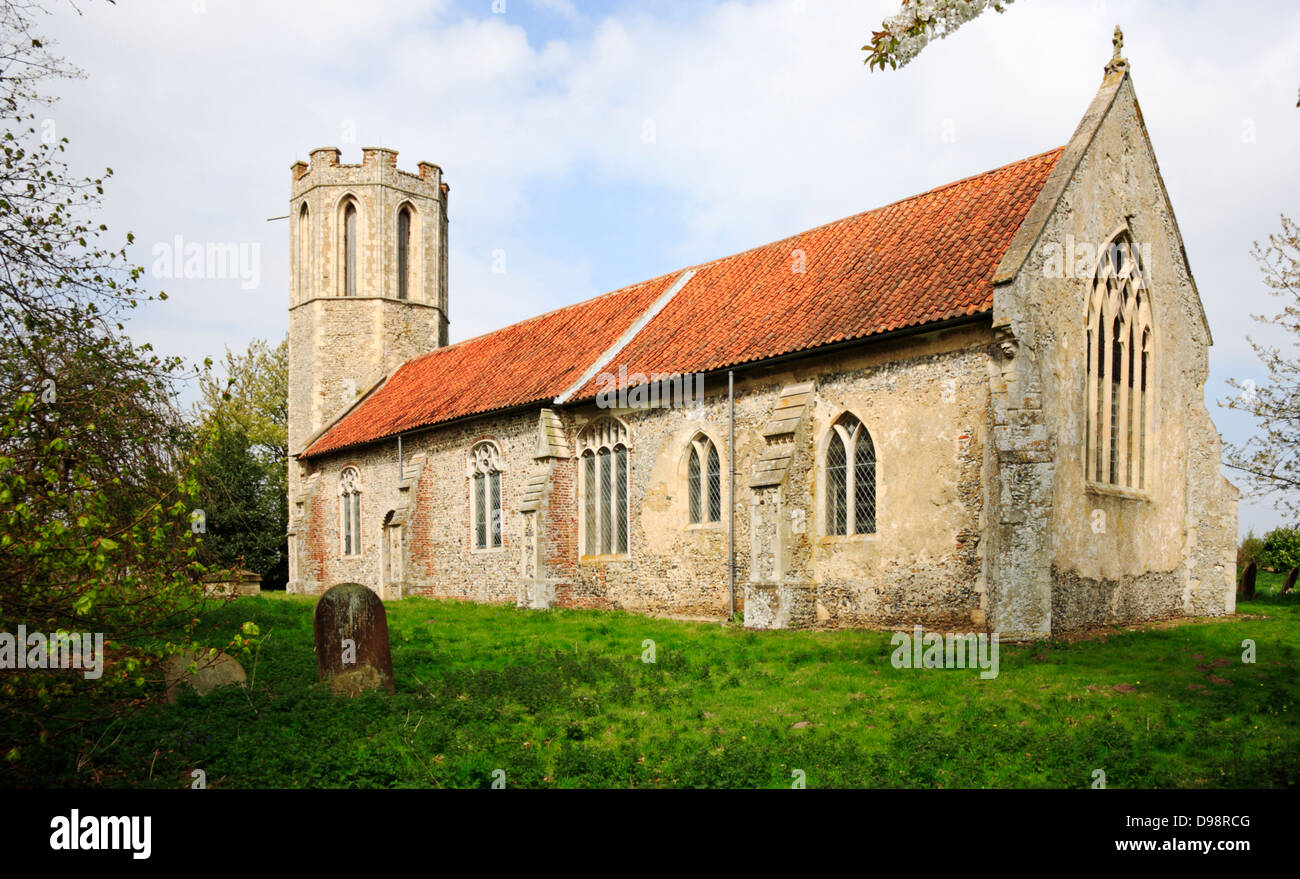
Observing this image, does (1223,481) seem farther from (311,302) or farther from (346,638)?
(311,302)

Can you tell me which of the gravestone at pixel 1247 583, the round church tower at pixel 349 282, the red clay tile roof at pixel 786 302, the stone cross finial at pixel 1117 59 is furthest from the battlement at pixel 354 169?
the gravestone at pixel 1247 583

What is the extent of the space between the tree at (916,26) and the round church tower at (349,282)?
2954cm

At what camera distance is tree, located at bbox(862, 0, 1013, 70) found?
6430mm

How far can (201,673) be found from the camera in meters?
11.0

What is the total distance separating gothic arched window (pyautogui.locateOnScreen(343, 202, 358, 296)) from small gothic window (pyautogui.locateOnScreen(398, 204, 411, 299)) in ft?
5.41

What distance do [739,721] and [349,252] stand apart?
28781mm

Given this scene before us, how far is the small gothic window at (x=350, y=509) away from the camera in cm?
2998

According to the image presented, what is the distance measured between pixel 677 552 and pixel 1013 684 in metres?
8.66

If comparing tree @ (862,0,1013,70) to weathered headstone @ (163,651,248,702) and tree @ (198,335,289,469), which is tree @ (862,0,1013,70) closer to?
weathered headstone @ (163,651,248,702)

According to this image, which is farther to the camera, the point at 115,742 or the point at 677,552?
the point at 677,552

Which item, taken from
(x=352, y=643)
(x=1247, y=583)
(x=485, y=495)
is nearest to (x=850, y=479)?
(x=352, y=643)

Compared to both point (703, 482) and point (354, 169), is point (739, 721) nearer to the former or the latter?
point (703, 482)
